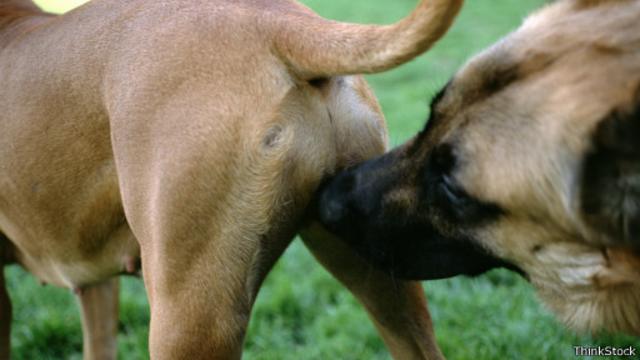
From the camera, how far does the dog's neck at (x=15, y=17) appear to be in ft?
11.7

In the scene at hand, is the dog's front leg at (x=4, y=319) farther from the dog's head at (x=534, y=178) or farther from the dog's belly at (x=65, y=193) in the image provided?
the dog's head at (x=534, y=178)

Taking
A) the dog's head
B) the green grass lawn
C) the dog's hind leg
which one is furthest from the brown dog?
the dog's hind leg

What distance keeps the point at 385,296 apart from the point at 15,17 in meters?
1.92

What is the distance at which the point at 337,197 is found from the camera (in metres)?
2.75

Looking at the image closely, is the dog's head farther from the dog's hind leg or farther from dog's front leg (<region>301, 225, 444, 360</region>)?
the dog's hind leg

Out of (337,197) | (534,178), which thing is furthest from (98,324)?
(534,178)

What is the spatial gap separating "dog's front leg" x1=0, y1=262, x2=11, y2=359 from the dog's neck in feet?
3.23

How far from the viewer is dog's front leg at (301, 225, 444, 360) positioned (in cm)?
305

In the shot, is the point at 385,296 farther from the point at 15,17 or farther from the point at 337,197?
the point at 15,17

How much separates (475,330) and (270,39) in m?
1.97

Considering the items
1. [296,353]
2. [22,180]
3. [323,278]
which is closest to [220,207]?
[22,180]

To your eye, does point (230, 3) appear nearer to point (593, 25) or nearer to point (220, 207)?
point (220, 207)

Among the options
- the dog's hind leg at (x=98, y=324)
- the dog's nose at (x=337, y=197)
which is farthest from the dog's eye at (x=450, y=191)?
the dog's hind leg at (x=98, y=324)

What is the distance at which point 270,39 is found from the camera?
270 cm
